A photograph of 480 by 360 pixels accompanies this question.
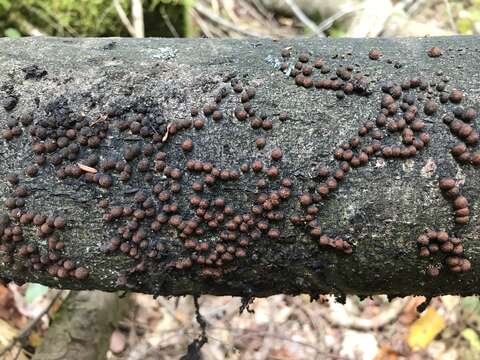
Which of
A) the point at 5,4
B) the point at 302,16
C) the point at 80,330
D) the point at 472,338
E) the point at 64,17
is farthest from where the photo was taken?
the point at 302,16

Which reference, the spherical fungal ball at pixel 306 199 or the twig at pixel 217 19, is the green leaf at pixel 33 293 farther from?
the twig at pixel 217 19

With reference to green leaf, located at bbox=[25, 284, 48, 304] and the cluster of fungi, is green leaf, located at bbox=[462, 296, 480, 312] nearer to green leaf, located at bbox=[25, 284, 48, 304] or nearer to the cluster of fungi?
the cluster of fungi

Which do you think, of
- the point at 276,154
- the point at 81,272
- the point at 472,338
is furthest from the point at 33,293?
the point at 472,338

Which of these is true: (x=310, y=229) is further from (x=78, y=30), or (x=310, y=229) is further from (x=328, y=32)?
(x=328, y=32)

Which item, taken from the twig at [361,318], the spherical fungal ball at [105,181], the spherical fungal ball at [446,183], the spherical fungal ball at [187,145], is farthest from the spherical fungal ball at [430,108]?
the twig at [361,318]

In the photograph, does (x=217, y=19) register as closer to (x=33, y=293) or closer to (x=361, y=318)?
(x=361, y=318)

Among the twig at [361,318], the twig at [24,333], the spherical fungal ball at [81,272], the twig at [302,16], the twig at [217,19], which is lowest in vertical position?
the twig at [24,333]

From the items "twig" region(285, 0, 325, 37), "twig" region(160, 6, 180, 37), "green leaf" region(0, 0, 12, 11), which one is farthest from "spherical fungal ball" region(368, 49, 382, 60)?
"twig" region(285, 0, 325, 37)
